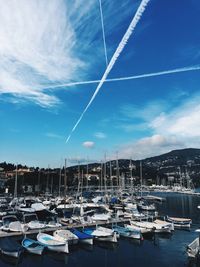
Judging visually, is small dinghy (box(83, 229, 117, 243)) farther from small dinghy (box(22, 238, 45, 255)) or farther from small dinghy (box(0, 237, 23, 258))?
small dinghy (box(0, 237, 23, 258))

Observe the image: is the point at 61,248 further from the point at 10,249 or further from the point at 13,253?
the point at 10,249

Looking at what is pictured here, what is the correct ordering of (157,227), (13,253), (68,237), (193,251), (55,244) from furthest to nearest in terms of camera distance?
(157,227) → (68,237) → (55,244) → (13,253) → (193,251)

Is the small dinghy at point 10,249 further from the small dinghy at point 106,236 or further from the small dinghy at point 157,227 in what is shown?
the small dinghy at point 157,227

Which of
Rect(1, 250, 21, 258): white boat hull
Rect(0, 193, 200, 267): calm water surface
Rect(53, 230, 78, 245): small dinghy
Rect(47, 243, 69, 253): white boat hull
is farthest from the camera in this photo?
Rect(53, 230, 78, 245): small dinghy

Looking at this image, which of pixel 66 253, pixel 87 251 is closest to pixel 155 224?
pixel 87 251

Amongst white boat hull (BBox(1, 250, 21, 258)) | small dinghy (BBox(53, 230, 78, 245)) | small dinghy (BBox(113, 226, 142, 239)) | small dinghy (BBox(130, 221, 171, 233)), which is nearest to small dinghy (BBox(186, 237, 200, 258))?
small dinghy (BBox(113, 226, 142, 239))

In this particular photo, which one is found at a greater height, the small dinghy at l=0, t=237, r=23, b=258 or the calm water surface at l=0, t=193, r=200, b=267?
the small dinghy at l=0, t=237, r=23, b=258

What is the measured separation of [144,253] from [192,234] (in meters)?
13.4

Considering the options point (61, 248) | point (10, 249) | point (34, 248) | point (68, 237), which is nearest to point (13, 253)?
point (10, 249)

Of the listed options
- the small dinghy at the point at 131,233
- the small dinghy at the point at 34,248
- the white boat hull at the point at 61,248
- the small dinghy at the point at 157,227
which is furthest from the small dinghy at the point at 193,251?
the small dinghy at the point at 34,248

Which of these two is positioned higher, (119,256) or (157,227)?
(157,227)

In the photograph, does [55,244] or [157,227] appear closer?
[55,244]

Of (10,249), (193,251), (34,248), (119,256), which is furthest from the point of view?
(119,256)

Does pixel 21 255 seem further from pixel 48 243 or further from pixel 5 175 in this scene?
pixel 5 175
